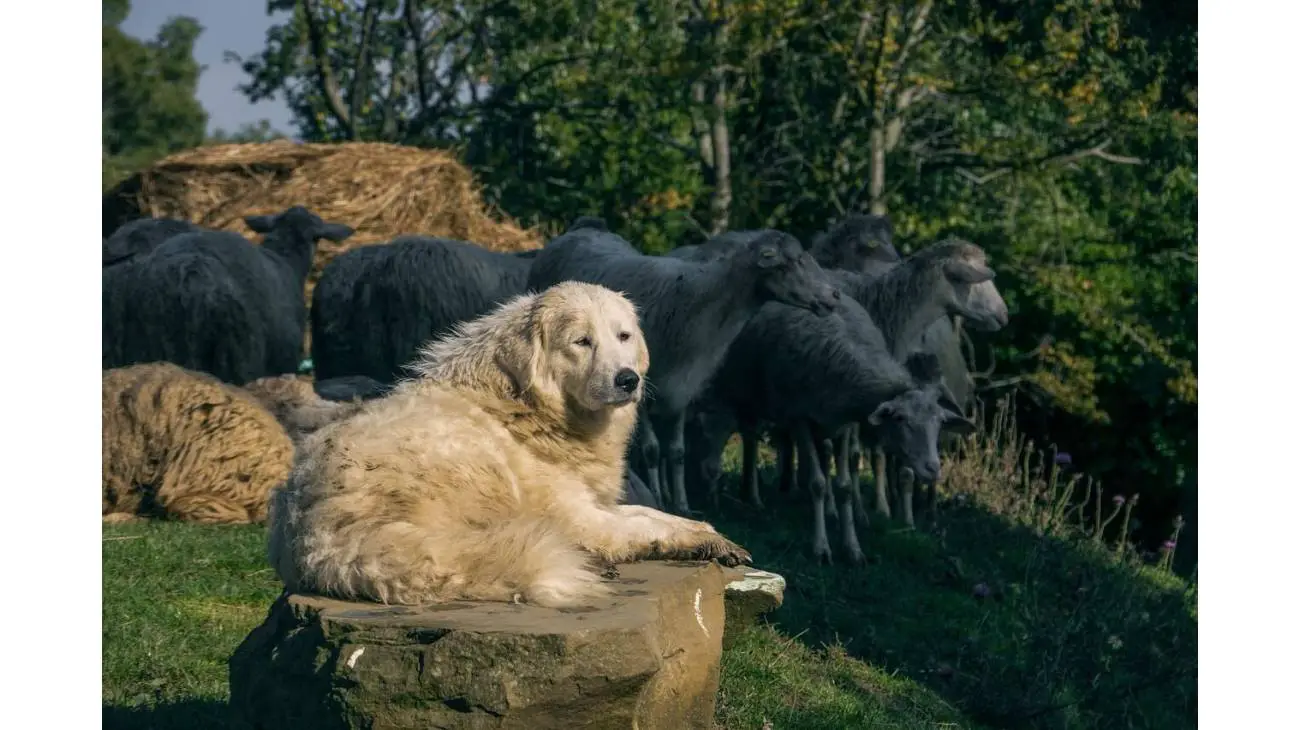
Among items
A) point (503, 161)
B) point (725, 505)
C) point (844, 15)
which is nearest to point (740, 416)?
point (725, 505)

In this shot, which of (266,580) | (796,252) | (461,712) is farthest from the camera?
(796,252)

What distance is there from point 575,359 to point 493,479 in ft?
1.76

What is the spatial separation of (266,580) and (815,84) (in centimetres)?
1019

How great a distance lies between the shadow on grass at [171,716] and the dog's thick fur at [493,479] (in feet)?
2.99

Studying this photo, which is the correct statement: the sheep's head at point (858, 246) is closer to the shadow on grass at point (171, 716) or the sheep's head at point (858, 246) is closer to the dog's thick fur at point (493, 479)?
the dog's thick fur at point (493, 479)

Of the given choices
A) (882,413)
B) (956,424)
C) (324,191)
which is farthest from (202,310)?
(956,424)

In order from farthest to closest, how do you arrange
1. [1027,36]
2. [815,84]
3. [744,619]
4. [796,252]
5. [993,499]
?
1. [815,84]
2. [1027,36]
3. [993,499]
4. [796,252]
5. [744,619]

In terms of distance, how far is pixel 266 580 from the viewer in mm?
8281

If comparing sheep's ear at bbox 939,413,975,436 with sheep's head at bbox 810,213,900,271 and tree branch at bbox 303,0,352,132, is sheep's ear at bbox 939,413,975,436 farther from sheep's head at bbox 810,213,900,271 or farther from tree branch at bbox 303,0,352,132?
A: tree branch at bbox 303,0,352,132

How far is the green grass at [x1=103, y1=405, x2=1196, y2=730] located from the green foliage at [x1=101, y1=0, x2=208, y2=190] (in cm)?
2001

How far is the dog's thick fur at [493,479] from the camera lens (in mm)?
4848

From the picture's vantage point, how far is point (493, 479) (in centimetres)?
517

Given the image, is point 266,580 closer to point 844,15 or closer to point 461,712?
point 461,712

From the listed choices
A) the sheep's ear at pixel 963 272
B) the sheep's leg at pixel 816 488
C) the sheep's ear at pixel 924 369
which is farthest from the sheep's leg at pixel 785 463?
the sheep's ear at pixel 963 272
